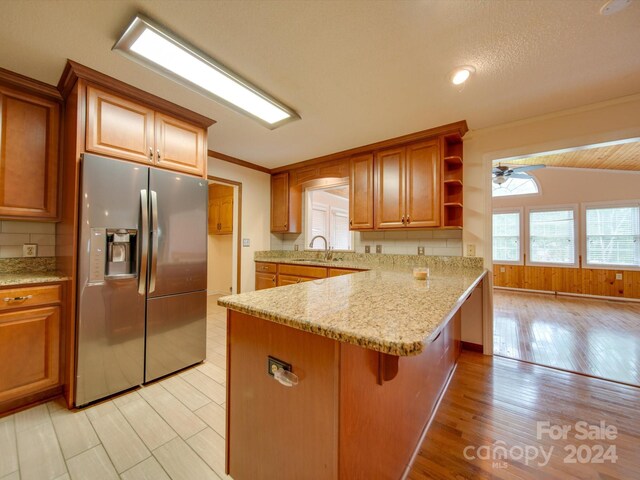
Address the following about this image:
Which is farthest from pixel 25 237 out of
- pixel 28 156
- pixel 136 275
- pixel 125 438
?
pixel 125 438

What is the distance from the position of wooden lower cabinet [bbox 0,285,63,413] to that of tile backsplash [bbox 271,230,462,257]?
3.00m

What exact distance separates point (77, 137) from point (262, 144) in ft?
5.77

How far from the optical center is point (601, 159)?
15.8ft

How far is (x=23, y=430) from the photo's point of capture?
4.93 feet

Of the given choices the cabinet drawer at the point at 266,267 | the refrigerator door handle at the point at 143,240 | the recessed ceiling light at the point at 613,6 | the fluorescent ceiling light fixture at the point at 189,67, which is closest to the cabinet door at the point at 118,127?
the refrigerator door handle at the point at 143,240

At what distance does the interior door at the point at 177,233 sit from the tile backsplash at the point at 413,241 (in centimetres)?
205

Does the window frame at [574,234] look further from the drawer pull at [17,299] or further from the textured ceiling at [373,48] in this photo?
the drawer pull at [17,299]

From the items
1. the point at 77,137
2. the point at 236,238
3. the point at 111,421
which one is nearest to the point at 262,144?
the point at 236,238

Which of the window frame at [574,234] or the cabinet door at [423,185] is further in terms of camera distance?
the window frame at [574,234]

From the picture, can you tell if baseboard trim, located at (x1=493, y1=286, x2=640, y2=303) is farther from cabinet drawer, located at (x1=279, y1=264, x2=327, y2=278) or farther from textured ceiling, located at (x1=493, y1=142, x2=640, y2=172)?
cabinet drawer, located at (x1=279, y1=264, x2=327, y2=278)

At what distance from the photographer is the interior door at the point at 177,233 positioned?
6.45 ft

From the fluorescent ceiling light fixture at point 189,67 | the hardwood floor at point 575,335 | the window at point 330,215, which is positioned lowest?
the hardwood floor at point 575,335

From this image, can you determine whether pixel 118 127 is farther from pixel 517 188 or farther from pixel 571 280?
pixel 571 280

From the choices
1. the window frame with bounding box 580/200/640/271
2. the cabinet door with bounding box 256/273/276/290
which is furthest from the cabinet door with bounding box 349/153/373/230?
the window frame with bounding box 580/200/640/271
